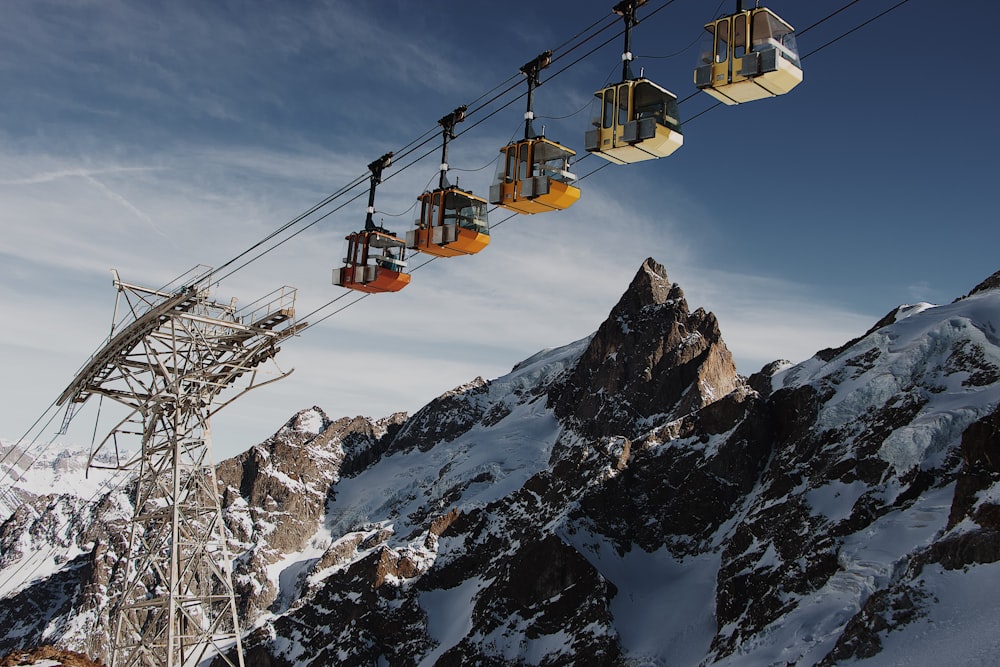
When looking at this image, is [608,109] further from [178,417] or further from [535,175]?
[178,417]

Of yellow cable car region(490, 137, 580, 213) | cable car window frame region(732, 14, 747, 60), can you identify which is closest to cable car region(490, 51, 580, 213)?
yellow cable car region(490, 137, 580, 213)

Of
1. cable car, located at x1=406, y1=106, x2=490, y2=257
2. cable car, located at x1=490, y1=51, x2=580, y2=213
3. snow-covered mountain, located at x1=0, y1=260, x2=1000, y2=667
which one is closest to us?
cable car, located at x1=490, y1=51, x2=580, y2=213

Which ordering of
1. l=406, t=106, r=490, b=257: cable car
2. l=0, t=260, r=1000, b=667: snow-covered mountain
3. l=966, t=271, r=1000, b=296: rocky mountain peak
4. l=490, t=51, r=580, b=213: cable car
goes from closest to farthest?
l=490, t=51, r=580, b=213: cable car → l=406, t=106, r=490, b=257: cable car → l=0, t=260, r=1000, b=667: snow-covered mountain → l=966, t=271, r=1000, b=296: rocky mountain peak

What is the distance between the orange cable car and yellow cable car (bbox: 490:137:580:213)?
21.1 feet

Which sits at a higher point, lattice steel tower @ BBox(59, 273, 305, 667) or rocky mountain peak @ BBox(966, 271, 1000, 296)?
rocky mountain peak @ BBox(966, 271, 1000, 296)

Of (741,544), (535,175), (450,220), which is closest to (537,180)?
(535,175)

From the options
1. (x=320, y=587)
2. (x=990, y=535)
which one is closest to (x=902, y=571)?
(x=990, y=535)

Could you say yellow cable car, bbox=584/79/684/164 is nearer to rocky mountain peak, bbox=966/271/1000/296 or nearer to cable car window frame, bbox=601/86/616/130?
cable car window frame, bbox=601/86/616/130

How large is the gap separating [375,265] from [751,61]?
15.3 metres

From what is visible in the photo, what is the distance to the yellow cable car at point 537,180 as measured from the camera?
27672 millimetres

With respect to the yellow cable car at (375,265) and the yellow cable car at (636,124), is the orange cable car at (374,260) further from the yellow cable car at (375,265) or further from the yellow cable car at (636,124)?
the yellow cable car at (636,124)

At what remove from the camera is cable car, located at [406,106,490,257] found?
30.4 meters

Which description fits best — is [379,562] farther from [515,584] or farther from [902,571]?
[902,571]

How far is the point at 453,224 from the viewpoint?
3050 cm
